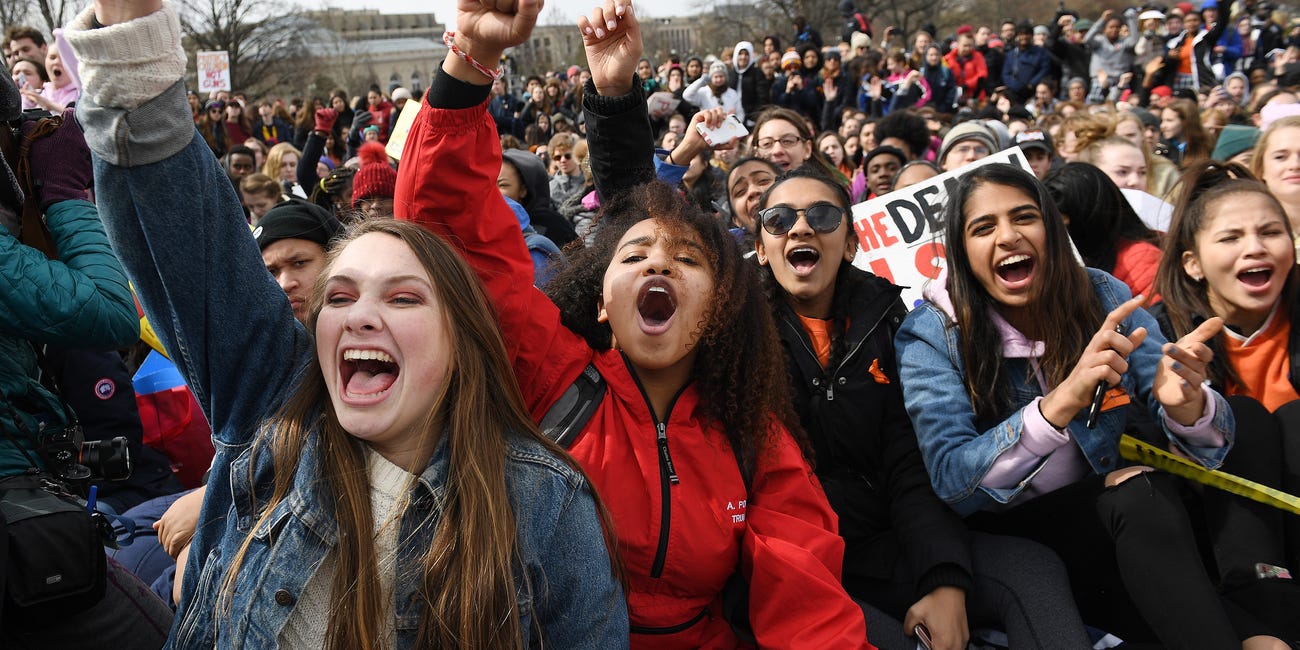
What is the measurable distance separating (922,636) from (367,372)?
5.53 feet

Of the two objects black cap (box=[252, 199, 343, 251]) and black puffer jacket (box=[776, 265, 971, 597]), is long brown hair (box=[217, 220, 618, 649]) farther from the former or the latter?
black cap (box=[252, 199, 343, 251])

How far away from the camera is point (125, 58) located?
4.89 feet

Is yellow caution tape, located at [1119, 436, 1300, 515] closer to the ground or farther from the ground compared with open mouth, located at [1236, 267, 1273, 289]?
closer to the ground

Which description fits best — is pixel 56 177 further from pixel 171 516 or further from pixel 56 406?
pixel 171 516

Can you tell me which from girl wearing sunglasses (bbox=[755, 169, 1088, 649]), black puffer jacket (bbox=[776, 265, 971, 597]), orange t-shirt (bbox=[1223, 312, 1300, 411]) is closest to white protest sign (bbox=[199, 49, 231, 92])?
girl wearing sunglasses (bbox=[755, 169, 1088, 649])

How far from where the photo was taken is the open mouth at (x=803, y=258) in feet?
9.99

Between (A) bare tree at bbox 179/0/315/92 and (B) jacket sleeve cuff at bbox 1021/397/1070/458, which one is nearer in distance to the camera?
(B) jacket sleeve cuff at bbox 1021/397/1070/458

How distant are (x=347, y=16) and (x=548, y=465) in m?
109

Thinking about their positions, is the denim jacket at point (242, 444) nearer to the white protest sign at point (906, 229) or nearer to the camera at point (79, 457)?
the camera at point (79, 457)

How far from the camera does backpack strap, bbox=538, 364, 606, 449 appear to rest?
83.2 inches

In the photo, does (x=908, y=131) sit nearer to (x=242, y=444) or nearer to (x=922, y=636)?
(x=922, y=636)

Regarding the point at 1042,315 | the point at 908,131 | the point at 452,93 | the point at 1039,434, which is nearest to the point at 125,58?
the point at 452,93

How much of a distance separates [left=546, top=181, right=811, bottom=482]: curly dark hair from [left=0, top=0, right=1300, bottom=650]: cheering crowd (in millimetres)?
10

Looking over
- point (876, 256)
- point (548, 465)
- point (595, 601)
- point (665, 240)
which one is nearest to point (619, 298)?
point (665, 240)
